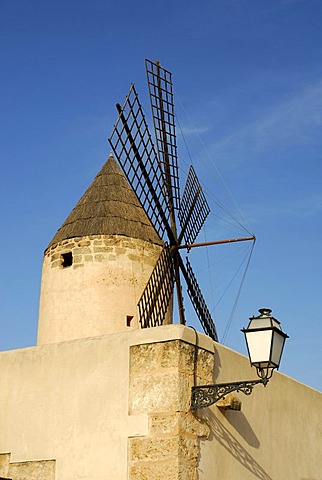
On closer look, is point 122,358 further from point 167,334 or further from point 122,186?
point 122,186

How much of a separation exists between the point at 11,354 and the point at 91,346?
874 mm

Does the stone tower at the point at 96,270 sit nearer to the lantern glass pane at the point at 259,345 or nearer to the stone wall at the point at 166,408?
the stone wall at the point at 166,408

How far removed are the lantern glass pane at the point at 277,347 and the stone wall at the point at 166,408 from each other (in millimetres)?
679

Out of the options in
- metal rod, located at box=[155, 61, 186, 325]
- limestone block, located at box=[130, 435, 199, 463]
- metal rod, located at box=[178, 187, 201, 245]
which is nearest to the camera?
limestone block, located at box=[130, 435, 199, 463]

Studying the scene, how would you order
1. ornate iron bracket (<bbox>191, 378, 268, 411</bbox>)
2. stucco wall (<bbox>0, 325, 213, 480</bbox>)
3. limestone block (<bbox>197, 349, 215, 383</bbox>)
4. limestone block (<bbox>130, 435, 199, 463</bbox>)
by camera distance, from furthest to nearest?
limestone block (<bbox>197, 349, 215, 383</bbox>)
stucco wall (<bbox>0, 325, 213, 480</bbox>)
ornate iron bracket (<bbox>191, 378, 268, 411</bbox>)
limestone block (<bbox>130, 435, 199, 463</bbox>)

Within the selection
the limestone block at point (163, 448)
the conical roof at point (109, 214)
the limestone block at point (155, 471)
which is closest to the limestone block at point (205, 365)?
the limestone block at point (163, 448)

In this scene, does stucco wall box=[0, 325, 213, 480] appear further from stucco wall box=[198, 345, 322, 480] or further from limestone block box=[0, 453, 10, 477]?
stucco wall box=[198, 345, 322, 480]

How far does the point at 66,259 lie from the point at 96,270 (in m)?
0.60

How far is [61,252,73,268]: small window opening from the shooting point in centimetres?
975

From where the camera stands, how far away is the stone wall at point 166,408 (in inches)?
209

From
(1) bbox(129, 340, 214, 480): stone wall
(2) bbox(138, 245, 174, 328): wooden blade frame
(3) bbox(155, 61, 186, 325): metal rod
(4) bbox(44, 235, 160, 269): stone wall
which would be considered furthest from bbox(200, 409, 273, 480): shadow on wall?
(3) bbox(155, 61, 186, 325): metal rod

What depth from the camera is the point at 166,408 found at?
541 cm

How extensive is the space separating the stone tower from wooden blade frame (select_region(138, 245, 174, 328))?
105 mm

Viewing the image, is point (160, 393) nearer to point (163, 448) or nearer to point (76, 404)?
point (163, 448)
